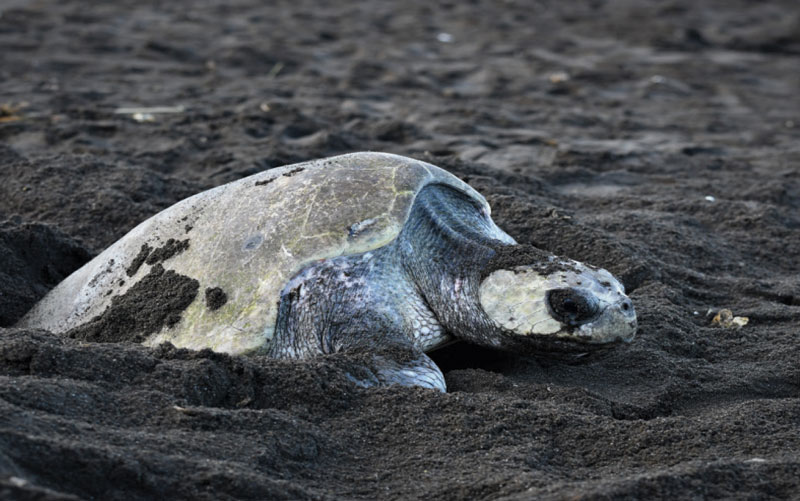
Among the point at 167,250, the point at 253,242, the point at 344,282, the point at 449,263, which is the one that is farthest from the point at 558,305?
the point at 167,250

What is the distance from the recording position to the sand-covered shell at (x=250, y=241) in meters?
2.84

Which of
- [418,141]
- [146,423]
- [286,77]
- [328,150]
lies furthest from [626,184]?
[146,423]

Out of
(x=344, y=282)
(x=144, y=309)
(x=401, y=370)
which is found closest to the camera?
(x=401, y=370)

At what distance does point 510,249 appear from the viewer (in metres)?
2.98

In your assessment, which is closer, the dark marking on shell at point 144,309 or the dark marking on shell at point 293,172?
the dark marking on shell at point 144,309

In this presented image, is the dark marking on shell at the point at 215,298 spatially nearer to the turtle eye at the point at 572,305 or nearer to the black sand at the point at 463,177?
the black sand at the point at 463,177

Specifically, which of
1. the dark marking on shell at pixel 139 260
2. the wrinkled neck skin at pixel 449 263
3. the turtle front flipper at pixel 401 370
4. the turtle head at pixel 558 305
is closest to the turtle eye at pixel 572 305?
the turtle head at pixel 558 305

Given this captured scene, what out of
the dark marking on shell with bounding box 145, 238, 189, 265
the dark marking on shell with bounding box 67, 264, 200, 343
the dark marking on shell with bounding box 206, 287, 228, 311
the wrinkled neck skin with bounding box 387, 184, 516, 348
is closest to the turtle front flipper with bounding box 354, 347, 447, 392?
the wrinkled neck skin with bounding box 387, 184, 516, 348

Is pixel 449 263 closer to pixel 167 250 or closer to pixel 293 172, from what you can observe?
pixel 293 172

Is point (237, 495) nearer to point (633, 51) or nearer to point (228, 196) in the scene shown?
point (228, 196)

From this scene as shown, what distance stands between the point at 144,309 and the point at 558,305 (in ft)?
4.39

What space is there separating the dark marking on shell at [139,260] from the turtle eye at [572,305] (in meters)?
1.38

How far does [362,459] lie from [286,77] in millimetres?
5778

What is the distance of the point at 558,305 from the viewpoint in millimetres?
2754
